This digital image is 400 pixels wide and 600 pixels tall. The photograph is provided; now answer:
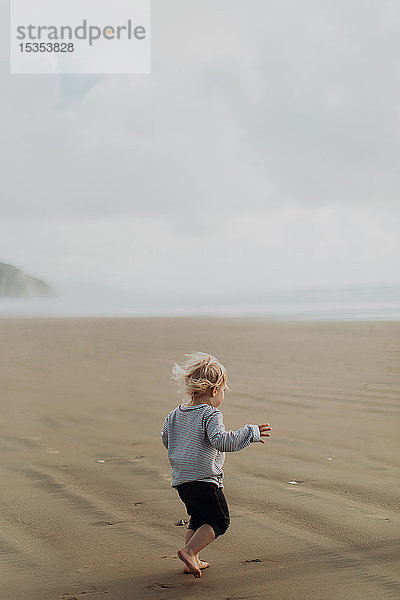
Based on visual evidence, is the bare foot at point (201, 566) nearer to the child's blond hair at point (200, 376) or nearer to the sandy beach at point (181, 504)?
the sandy beach at point (181, 504)

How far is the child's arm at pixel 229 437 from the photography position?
3396mm

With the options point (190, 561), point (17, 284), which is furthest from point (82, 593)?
point (17, 284)

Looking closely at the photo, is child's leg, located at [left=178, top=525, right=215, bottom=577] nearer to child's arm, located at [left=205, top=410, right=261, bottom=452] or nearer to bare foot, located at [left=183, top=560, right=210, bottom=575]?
bare foot, located at [left=183, top=560, right=210, bottom=575]

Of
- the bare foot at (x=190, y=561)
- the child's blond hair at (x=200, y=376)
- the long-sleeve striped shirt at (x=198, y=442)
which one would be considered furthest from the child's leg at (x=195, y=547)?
the child's blond hair at (x=200, y=376)

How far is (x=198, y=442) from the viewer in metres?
3.53

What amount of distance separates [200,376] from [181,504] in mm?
1407

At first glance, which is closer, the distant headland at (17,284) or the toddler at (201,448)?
the toddler at (201,448)

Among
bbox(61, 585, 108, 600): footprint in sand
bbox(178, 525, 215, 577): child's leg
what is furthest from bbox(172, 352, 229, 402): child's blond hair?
bbox(61, 585, 108, 600): footprint in sand

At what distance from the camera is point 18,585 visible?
3.39 metres

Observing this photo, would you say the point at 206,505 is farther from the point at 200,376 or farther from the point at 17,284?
the point at 17,284

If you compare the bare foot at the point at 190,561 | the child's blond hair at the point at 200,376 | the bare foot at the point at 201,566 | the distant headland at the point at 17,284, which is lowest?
the bare foot at the point at 201,566

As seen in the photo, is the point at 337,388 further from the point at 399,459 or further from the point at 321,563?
the point at 321,563

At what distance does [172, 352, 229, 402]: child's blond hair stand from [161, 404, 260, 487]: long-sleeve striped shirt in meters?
0.08

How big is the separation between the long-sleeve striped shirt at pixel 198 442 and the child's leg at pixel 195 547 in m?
0.24
